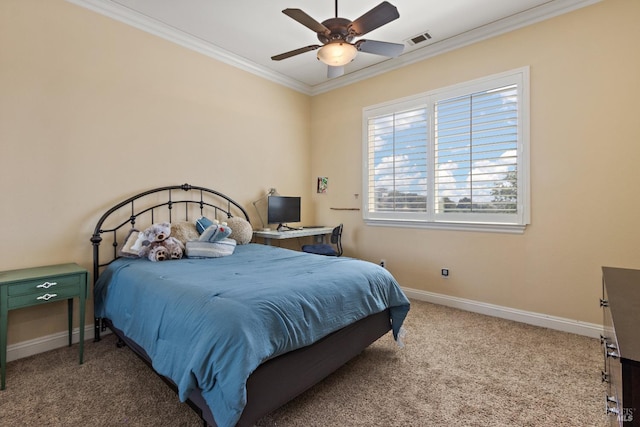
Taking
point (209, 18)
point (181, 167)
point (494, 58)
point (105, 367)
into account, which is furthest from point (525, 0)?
point (105, 367)

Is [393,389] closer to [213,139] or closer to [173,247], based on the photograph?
[173,247]

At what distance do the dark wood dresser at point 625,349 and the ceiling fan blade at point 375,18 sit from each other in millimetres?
1992

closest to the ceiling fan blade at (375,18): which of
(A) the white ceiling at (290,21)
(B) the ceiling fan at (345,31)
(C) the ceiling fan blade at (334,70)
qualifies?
(B) the ceiling fan at (345,31)

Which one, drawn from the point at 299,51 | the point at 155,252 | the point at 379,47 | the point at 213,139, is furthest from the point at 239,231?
the point at 379,47

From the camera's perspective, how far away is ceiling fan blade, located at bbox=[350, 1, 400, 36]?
2064 millimetres

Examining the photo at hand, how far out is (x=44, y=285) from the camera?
2.15 metres

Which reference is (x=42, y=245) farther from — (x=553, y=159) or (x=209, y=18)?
(x=553, y=159)

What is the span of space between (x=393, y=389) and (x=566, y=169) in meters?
2.52

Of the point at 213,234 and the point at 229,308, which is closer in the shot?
the point at 229,308

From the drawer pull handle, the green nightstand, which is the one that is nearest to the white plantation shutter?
the green nightstand

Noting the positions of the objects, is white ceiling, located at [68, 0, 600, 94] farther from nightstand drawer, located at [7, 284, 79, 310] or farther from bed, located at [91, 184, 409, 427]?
nightstand drawer, located at [7, 284, 79, 310]

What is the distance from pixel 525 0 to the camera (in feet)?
9.18

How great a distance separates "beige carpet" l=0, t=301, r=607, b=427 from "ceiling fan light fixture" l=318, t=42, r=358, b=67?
2.39 meters

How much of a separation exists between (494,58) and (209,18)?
2968 mm
